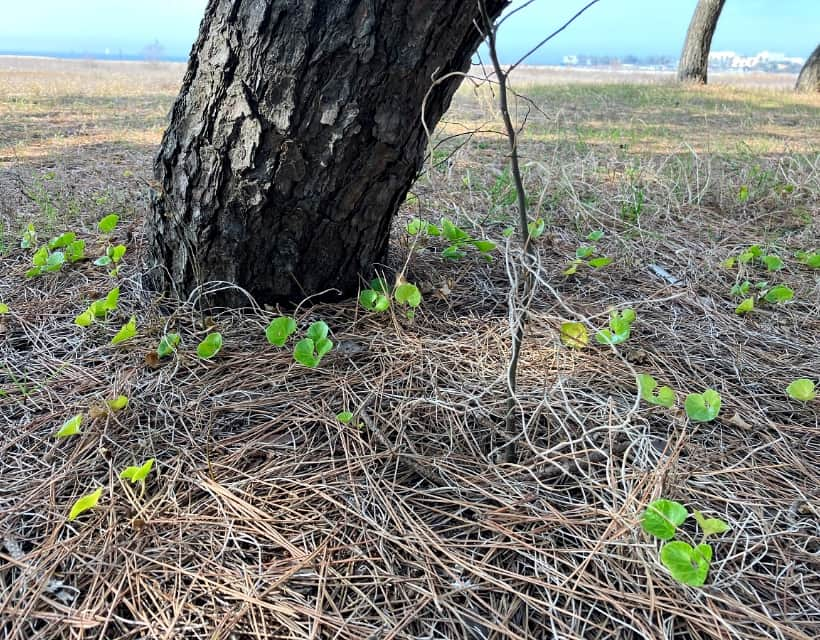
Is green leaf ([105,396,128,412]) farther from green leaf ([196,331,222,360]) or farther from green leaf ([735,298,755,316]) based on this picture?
green leaf ([735,298,755,316])

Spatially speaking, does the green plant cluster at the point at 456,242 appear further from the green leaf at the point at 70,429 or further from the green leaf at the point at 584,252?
the green leaf at the point at 70,429

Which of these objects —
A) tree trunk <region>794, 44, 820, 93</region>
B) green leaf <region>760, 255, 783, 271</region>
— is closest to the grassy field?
green leaf <region>760, 255, 783, 271</region>

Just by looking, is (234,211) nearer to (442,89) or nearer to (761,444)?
(442,89)

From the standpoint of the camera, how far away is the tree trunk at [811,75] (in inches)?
285

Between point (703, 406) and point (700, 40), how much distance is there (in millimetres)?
8992

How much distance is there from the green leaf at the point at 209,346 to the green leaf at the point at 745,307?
4.93 feet

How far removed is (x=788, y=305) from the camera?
1.76m

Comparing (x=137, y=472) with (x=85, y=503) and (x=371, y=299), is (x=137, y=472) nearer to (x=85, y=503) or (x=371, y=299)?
(x=85, y=503)

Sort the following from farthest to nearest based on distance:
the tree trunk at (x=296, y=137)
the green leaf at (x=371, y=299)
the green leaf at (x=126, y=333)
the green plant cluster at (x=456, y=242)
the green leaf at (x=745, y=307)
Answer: the green plant cluster at (x=456, y=242) → the green leaf at (x=745, y=307) → the green leaf at (x=371, y=299) → the green leaf at (x=126, y=333) → the tree trunk at (x=296, y=137)

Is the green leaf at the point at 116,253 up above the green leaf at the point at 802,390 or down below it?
above

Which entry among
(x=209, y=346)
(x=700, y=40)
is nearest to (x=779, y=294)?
(x=209, y=346)

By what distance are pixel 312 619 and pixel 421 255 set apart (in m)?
1.28

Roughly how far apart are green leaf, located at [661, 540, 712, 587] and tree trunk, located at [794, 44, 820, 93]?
28.4 feet

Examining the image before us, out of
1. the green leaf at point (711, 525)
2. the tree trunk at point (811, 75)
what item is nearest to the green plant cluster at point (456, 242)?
the green leaf at point (711, 525)
